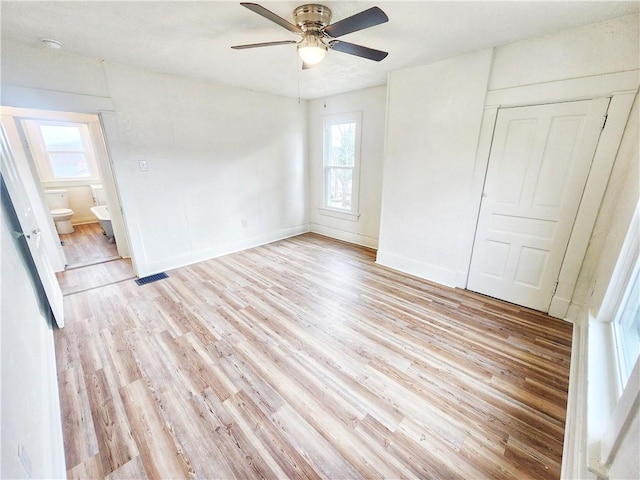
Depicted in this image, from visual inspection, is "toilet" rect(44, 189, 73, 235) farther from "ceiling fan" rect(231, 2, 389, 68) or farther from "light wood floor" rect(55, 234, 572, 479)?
"ceiling fan" rect(231, 2, 389, 68)

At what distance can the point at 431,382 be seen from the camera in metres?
1.86

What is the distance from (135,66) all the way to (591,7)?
4.13 meters

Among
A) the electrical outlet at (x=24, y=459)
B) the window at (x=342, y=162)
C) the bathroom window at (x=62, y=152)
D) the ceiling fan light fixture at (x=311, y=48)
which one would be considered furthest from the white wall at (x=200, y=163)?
the bathroom window at (x=62, y=152)

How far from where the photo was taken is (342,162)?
15.5 feet

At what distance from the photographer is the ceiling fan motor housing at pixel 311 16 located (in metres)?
1.78

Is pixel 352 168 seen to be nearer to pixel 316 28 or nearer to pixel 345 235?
pixel 345 235

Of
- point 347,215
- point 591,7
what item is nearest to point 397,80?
point 591,7

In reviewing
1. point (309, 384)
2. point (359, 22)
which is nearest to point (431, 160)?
point (359, 22)

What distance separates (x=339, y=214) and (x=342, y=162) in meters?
0.95

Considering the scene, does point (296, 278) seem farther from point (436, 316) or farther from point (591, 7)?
point (591, 7)

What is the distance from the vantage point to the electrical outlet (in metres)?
0.99

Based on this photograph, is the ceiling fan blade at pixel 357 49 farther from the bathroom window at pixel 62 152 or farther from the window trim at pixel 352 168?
the bathroom window at pixel 62 152

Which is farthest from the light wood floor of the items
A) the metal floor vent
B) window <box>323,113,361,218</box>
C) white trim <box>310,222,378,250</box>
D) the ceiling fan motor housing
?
the ceiling fan motor housing

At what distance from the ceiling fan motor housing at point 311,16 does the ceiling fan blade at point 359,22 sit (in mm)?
88
